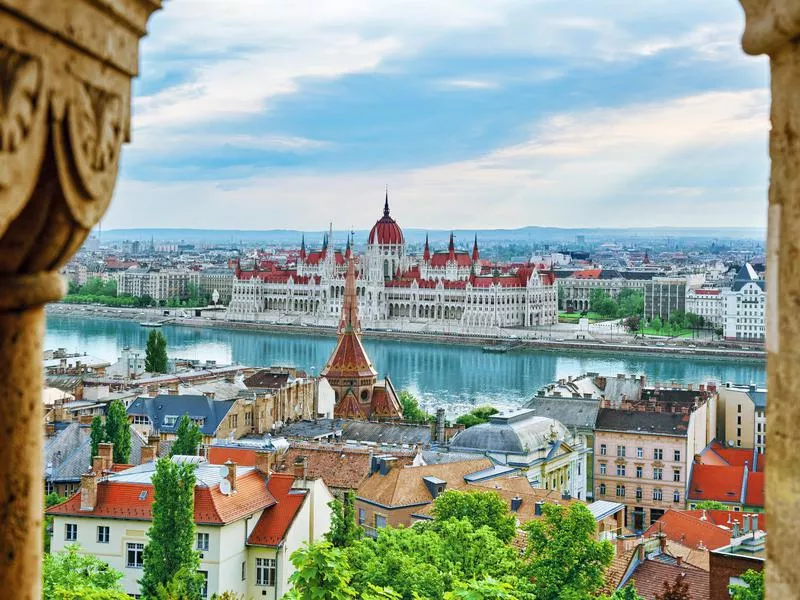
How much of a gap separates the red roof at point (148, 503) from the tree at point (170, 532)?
0.97m

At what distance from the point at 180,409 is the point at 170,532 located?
9.72m

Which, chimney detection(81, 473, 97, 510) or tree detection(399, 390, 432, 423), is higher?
chimney detection(81, 473, 97, 510)

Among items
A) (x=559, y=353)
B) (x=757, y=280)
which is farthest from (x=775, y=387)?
(x=757, y=280)

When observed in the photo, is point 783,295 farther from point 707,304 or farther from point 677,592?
point 707,304

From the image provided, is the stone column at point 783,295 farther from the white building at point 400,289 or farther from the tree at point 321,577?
the white building at point 400,289

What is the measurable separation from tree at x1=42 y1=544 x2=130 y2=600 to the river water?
19.5 meters

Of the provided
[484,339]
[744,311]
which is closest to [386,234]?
[484,339]

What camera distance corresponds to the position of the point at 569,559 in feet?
25.7

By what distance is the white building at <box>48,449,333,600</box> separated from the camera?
8727mm

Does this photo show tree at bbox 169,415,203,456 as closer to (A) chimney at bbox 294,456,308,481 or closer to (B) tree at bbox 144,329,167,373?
(A) chimney at bbox 294,456,308,481

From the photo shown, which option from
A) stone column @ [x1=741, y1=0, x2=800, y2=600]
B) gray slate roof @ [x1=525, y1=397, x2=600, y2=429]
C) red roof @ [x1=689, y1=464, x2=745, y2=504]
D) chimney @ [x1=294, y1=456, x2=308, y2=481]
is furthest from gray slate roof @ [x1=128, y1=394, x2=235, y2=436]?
stone column @ [x1=741, y1=0, x2=800, y2=600]

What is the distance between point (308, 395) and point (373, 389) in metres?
1.80

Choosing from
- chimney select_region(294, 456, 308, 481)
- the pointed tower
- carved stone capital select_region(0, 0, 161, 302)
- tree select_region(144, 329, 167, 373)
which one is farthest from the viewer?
tree select_region(144, 329, 167, 373)

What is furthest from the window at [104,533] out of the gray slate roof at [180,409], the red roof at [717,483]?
the red roof at [717,483]
